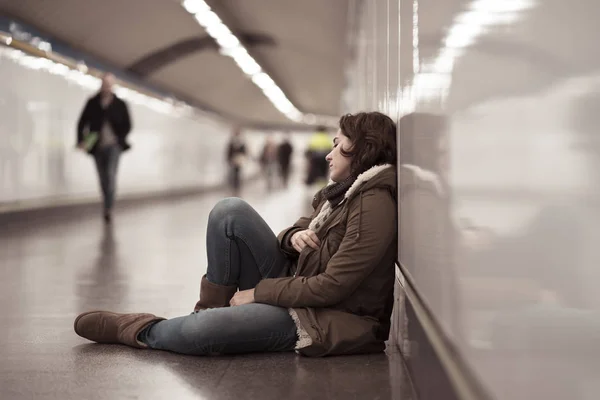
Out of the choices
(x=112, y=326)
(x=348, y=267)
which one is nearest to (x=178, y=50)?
(x=112, y=326)

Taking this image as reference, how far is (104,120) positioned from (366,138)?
9.50 meters

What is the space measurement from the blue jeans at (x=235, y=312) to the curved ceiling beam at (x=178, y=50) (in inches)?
749

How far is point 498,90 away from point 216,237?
250cm

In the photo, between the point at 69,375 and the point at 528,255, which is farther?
the point at 69,375

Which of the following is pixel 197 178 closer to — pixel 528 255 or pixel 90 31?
pixel 90 31

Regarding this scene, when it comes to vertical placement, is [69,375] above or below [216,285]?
below

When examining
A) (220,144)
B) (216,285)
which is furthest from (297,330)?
(220,144)

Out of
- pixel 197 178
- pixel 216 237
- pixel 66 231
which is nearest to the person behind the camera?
pixel 216 237

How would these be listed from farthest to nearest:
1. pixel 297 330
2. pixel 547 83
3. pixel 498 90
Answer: pixel 297 330, pixel 498 90, pixel 547 83

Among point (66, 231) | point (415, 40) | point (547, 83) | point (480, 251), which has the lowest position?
point (66, 231)

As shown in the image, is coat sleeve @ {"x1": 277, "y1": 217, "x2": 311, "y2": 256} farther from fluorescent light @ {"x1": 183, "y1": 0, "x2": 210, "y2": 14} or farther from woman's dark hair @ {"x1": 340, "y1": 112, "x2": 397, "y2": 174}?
fluorescent light @ {"x1": 183, "y1": 0, "x2": 210, "y2": 14}

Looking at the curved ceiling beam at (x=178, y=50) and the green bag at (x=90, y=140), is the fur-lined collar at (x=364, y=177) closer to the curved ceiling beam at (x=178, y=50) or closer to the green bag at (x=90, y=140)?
the green bag at (x=90, y=140)

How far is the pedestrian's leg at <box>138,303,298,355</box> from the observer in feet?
12.4

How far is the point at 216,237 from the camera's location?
13.6 feet
